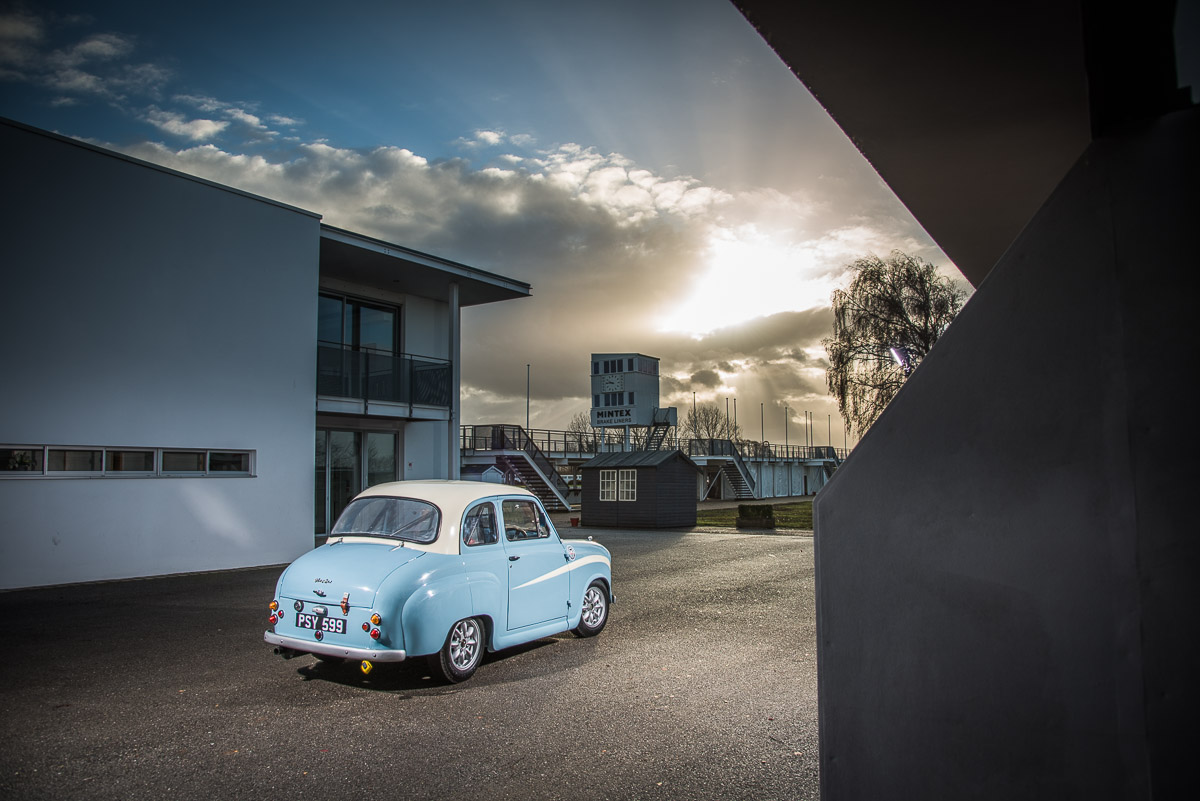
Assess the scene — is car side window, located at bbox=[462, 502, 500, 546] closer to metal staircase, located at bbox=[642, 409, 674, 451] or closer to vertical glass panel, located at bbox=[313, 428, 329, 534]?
vertical glass panel, located at bbox=[313, 428, 329, 534]

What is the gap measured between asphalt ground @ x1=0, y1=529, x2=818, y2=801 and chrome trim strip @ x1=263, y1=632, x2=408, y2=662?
357 millimetres

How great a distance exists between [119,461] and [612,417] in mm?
33771

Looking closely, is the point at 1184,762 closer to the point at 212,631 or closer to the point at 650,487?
the point at 212,631

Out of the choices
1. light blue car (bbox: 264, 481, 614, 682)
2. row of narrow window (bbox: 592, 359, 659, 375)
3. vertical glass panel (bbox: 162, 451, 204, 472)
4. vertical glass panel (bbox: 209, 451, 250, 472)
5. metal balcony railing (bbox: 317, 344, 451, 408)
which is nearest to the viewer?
light blue car (bbox: 264, 481, 614, 682)

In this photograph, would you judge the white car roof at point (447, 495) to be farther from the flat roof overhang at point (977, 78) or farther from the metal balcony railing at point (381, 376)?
the metal balcony railing at point (381, 376)

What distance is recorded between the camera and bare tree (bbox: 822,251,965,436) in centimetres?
2778

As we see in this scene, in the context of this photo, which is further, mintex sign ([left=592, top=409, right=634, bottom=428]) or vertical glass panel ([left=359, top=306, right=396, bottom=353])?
mintex sign ([left=592, top=409, right=634, bottom=428])

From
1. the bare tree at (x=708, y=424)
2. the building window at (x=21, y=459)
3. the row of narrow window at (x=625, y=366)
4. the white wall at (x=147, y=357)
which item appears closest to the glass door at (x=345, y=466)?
the white wall at (x=147, y=357)

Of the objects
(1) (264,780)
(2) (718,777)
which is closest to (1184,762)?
(2) (718,777)

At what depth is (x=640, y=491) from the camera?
87.8ft

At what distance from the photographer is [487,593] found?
713 centimetres

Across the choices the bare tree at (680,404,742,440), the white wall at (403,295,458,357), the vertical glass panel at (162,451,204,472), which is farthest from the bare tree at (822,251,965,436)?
the bare tree at (680,404,742,440)

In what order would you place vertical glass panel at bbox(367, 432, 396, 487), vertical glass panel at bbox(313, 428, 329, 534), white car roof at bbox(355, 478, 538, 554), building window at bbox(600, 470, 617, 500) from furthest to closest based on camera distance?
building window at bbox(600, 470, 617, 500) → vertical glass panel at bbox(367, 432, 396, 487) → vertical glass panel at bbox(313, 428, 329, 534) → white car roof at bbox(355, 478, 538, 554)

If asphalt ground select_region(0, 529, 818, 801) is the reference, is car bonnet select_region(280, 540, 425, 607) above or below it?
above
